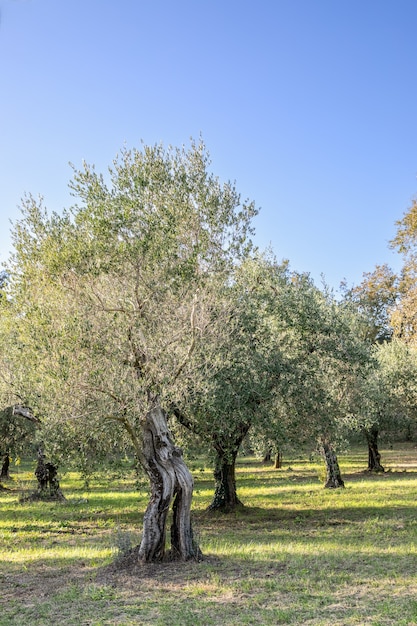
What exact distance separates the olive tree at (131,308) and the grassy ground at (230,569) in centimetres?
157

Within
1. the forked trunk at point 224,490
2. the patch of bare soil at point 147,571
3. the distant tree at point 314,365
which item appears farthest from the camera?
the forked trunk at point 224,490

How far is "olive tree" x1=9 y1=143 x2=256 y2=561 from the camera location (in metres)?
11.7

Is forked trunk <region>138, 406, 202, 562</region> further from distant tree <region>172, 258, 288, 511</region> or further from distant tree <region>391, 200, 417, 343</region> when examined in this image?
distant tree <region>391, 200, 417, 343</region>

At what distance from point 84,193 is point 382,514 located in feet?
49.2

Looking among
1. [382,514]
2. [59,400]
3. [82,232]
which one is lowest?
[382,514]

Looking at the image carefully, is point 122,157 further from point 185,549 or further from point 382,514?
point 382,514

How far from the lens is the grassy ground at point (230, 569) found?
9.00 m

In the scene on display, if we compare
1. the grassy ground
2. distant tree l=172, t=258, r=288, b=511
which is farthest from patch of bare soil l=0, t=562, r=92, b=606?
distant tree l=172, t=258, r=288, b=511

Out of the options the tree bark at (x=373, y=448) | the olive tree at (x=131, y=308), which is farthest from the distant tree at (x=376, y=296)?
the olive tree at (x=131, y=308)

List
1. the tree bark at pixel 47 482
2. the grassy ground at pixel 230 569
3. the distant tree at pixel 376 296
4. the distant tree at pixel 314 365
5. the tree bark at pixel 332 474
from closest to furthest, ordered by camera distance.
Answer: the grassy ground at pixel 230 569 → the distant tree at pixel 314 365 → the tree bark at pixel 47 482 → the tree bark at pixel 332 474 → the distant tree at pixel 376 296

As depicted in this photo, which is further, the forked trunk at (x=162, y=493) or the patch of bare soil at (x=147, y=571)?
the forked trunk at (x=162, y=493)

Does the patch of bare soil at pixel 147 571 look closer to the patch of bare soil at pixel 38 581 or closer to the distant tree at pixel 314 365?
the patch of bare soil at pixel 38 581

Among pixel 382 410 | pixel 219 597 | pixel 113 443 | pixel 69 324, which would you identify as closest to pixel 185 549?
pixel 219 597

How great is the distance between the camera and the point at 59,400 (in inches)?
457
